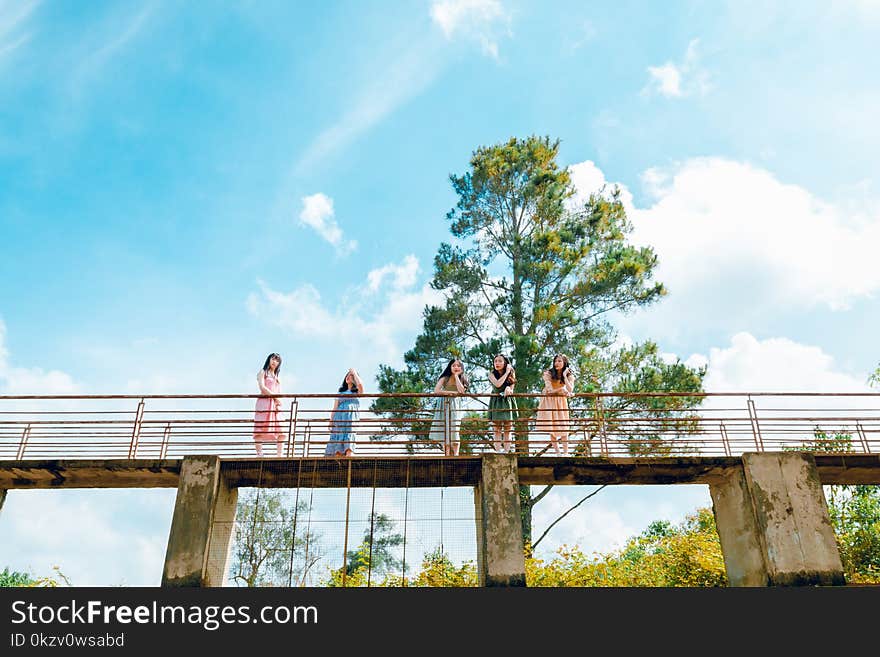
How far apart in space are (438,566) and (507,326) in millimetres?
9137

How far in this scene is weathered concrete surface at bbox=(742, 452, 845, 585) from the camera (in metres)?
8.91

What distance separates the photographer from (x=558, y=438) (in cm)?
1017

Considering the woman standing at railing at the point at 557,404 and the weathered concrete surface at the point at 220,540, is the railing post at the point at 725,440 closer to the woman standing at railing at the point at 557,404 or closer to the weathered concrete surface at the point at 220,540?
the woman standing at railing at the point at 557,404

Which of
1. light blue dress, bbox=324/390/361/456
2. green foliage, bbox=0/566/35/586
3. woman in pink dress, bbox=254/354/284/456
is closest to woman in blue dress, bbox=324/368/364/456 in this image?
light blue dress, bbox=324/390/361/456

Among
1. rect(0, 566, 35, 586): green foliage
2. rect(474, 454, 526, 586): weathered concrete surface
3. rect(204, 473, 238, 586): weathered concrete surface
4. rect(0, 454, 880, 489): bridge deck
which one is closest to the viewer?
rect(474, 454, 526, 586): weathered concrete surface

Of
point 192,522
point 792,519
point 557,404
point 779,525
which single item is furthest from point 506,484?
point 192,522

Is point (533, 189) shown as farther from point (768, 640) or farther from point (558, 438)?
point (768, 640)

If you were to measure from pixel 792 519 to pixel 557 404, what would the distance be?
3.51 meters

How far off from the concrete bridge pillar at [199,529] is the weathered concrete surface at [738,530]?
7.25 m

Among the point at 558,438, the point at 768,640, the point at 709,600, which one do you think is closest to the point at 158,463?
the point at 558,438

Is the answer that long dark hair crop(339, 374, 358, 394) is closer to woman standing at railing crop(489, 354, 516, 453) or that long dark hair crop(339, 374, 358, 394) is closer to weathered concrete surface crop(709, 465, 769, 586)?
woman standing at railing crop(489, 354, 516, 453)

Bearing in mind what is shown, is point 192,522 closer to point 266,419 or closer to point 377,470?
point 266,419

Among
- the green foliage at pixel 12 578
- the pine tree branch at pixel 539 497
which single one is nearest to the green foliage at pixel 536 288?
the pine tree branch at pixel 539 497

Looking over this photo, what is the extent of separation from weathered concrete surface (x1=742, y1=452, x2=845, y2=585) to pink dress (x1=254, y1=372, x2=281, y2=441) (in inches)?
268
